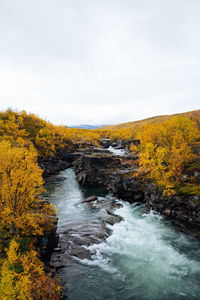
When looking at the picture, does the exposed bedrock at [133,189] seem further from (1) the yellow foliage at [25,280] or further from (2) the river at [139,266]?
(1) the yellow foliage at [25,280]

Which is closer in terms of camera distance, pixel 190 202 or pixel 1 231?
pixel 1 231

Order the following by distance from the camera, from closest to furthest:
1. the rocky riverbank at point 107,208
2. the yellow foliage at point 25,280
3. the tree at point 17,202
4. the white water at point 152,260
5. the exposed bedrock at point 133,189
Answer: the yellow foliage at point 25,280
the white water at point 152,260
the tree at point 17,202
the rocky riverbank at point 107,208
the exposed bedrock at point 133,189

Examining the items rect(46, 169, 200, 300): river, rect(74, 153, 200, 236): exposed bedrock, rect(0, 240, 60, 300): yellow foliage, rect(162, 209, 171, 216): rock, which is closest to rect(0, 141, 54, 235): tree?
rect(0, 240, 60, 300): yellow foliage

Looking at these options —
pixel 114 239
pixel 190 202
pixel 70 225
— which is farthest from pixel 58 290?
pixel 190 202

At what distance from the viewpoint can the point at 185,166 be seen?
37.3 m

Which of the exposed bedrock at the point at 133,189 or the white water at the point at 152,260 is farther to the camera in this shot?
the exposed bedrock at the point at 133,189

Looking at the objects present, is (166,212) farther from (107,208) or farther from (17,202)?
(17,202)

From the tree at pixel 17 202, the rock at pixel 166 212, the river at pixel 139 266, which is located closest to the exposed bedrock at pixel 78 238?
the river at pixel 139 266

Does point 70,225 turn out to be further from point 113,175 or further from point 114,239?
point 113,175

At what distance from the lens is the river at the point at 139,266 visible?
17172 mm

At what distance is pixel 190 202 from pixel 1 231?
28599 millimetres

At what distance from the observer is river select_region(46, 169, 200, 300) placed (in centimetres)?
1717

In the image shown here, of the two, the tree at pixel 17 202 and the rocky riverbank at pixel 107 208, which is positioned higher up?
the tree at pixel 17 202

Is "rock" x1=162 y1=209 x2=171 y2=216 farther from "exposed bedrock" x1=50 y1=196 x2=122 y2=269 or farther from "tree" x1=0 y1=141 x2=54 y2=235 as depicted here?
"tree" x1=0 y1=141 x2=54 y2=235
